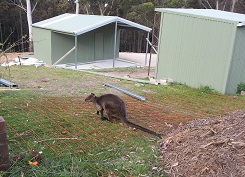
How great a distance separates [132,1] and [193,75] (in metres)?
18.4

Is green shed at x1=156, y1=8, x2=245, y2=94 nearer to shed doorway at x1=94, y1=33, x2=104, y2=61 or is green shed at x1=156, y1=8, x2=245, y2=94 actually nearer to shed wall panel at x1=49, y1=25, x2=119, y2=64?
shed wall panel at x1=49, y1=25, x2=119, y2=64

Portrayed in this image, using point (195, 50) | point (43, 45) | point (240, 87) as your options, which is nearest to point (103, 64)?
point (43, 45)

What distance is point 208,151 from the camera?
366 centimetres

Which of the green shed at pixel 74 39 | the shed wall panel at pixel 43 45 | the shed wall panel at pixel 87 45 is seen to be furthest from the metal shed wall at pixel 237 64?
the shed wall panel at pixel 43 45

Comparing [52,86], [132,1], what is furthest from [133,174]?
A: [132,1]

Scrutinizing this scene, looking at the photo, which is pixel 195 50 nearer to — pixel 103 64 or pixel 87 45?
pixel 103 64

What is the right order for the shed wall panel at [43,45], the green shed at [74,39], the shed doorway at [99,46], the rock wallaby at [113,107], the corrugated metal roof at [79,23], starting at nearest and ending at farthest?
1. the rock wallaby at [113,107]
2. the corrugated metal roof at [79,23]
3. the green shed at [74,39]
4. the shed wall panel at [43,45]
5. the shed doorway at [99,46]

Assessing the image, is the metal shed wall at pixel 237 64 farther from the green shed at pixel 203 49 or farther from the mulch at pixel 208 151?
the mulch at pixel 208 151

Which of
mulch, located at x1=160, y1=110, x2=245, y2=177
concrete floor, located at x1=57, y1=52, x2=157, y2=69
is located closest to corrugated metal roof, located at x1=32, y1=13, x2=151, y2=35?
concrete floor, located at x1=57, y1=52, x2=157, y2=69

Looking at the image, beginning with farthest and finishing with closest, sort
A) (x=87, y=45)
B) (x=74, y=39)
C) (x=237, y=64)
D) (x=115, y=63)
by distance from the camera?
1. (x=115, y=63)
2. (x=87, y=45)
3. (x=74, y=39)
4. (x=237, y=64)

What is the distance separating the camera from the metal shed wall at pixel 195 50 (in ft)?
30.4

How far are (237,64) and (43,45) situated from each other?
12.1 m

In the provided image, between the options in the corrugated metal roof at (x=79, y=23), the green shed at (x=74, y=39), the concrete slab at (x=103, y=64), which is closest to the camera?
the corrugated metal roof at (x=79, y=23)

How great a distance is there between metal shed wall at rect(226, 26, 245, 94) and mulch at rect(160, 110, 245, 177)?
5087 mm
